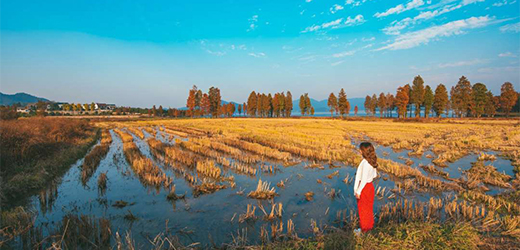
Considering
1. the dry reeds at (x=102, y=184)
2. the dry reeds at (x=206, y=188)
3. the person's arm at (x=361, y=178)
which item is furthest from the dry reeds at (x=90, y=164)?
the person's arm at (x=361, y=178)

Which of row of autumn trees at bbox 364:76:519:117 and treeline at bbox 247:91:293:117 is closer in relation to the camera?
row of autumn trees at bbox 364:76:519:117

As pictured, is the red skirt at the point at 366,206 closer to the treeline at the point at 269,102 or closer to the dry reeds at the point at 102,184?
the dry reeds at the point at 102,184

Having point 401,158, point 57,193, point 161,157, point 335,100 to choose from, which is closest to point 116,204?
point 57,193

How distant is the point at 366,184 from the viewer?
5172 millimetres

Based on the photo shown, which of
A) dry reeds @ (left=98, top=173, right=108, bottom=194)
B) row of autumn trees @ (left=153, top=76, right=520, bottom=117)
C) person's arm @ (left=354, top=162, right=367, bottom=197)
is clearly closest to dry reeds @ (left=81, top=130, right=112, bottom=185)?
dry reeds @ (left=98, top=173, right=108, bottom=194)

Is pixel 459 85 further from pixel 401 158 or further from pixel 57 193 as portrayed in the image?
pixel 57 193

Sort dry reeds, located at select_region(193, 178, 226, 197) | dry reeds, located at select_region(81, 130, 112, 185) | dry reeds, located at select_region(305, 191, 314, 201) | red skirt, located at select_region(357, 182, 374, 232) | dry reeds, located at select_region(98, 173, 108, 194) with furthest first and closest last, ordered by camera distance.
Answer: dry reeds, located at select_region(81, 130, 112, 185)
dry reeds, located at select_region(98, 173, 108, 194)
dry reeds, located at select_region(193, 178, 226, 197)
dry reeds, located at select_region(305, 191, 314, 201)
red skirt, located at select_region(357, 182, 374, 232)

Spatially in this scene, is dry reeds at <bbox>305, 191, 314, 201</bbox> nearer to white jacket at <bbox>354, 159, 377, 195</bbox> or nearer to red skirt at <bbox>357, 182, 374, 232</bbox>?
red skirt at <bbox>357, 182, 374, 232</bbox>

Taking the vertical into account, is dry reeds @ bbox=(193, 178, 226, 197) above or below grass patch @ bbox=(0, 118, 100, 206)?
below

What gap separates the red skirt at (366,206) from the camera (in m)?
5.18

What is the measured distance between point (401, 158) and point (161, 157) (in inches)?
659

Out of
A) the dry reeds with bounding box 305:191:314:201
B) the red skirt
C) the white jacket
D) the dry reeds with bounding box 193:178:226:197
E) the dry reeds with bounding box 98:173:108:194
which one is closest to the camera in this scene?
the white jacket

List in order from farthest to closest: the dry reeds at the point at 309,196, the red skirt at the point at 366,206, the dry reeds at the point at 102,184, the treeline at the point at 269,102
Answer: the treeline at the point at 269,102, the dry reeds at the point at 102,184, the dry reeds at the point at 309,196, the red skirt at the point at 366,206

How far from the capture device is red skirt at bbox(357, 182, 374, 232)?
5184 mm
